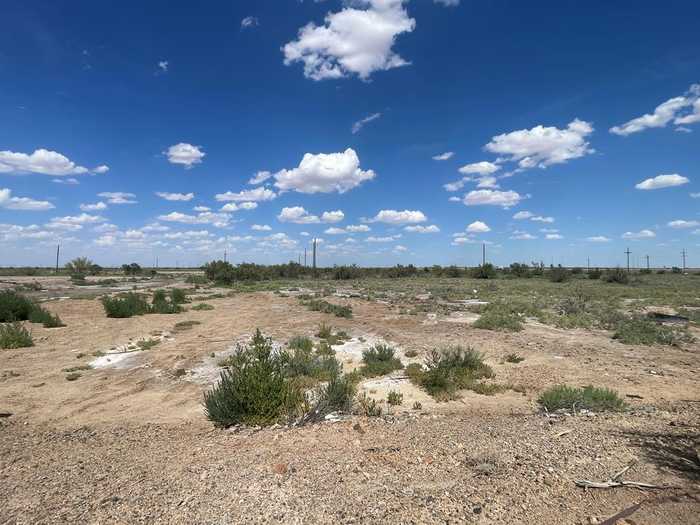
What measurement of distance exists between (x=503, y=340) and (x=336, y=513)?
39.6 ft

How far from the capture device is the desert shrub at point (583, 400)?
23.5 feet

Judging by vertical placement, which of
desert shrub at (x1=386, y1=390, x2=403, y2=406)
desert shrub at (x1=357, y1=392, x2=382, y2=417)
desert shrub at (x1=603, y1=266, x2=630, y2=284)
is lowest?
desert shrub at (x1=386, y1=390, x2=403, y2=406)

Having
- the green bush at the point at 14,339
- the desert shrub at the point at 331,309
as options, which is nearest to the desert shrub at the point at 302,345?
the desert shrub at the point at 331,309

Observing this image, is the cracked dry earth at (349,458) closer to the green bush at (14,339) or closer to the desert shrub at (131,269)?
the green bush at (14,339)

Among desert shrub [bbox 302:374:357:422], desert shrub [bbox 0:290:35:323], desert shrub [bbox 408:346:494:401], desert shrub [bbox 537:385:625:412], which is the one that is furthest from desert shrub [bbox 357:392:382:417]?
desert shrub [bbox 0:290:35:323]

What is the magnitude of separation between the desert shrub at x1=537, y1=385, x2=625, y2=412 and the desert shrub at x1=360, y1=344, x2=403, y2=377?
4113mm

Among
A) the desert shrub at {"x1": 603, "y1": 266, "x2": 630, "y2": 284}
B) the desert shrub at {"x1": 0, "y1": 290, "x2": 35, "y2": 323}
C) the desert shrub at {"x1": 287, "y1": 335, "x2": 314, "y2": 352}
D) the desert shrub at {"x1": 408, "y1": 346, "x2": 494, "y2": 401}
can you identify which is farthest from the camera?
the desert shrub at {"x1": 603, "y1": 266, "x2": 630, "y2": 284}

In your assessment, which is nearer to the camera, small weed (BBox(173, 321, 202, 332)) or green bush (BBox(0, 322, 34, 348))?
green bush (BBox(0, 322, 34, 348))

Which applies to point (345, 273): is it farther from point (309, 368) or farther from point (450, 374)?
point (450, 374)

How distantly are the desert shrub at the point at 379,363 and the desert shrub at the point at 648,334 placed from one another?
8945 mm

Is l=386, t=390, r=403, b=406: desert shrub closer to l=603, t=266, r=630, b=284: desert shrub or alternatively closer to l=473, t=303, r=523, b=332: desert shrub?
l=473, t=303, r=523, b=332: desert shrub

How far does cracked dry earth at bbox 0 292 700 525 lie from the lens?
4.12 m

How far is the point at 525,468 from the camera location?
4.86 m

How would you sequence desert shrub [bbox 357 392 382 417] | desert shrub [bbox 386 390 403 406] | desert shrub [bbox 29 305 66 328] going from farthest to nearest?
desert shrub [bbox 29 305 66 328] → desert shrub [bbox 386 390 403 406] → desert shrub [bbox 357 392 382 417]
